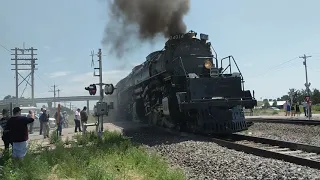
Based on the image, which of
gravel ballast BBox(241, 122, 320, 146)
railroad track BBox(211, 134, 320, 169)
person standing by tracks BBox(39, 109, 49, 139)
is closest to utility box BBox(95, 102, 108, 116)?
railroad track BBox(211, 134, 320, 169)

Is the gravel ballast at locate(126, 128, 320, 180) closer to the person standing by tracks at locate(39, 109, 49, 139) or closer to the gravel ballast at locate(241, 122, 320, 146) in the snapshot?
the gravel ballast at locate(241, 122, 320, 146)

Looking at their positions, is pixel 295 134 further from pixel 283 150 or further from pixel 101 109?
pixel 101 109

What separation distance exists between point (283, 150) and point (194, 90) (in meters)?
4.37

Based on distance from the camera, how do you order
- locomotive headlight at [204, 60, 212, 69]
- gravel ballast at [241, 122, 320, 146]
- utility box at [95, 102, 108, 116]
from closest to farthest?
gravel ballast at [241, 122, 320, 146]
locomotive headlight at [204, 60, 212, 69]
utility box at [95, 102, 108, 116]

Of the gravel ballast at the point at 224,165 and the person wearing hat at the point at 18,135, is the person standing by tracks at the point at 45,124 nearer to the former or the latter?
the gravel ballast at the point at 224,165

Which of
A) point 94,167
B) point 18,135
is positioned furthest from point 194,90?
point 94,167

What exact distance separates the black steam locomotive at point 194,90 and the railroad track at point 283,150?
1191 mm

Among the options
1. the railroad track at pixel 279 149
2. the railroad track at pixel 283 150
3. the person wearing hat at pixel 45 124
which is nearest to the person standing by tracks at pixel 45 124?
the person wearing hat at pixel 45 124

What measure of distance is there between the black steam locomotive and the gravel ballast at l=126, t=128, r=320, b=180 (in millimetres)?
2395

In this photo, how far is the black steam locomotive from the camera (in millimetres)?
13297

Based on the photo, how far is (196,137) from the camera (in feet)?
43.2

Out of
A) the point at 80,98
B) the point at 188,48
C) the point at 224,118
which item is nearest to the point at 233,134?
the point at 224,118

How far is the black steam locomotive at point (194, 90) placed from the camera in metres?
13.3

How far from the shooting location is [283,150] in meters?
10.0
